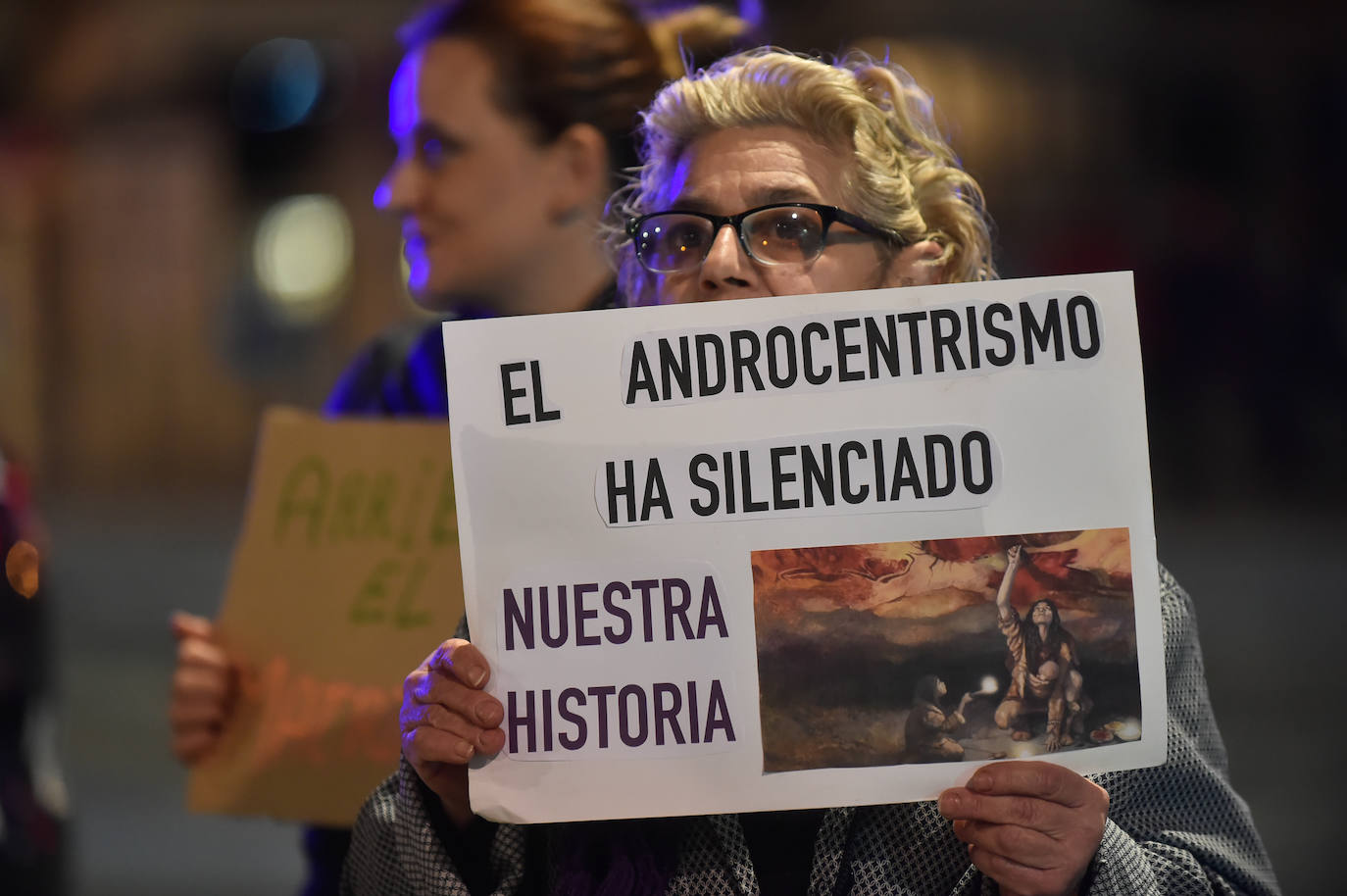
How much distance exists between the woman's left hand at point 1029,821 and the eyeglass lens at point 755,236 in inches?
21.6

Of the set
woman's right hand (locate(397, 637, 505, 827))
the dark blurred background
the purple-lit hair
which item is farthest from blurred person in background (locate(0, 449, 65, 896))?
the dark blurred background

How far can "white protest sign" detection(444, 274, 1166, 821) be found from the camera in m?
1.24

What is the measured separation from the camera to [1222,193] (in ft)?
37.0

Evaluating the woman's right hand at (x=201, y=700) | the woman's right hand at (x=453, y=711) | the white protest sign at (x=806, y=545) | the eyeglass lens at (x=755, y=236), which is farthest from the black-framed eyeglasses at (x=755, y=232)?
the woman's right hand at (x=201, y=700)

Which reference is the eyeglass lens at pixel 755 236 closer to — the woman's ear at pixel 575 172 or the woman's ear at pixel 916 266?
the woman's ear at pixel 916 266

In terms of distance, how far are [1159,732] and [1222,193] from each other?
1108 cm

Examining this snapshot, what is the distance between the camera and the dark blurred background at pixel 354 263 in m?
6.77

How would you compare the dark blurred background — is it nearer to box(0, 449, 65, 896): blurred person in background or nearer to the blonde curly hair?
box(0, 449, 65, 896): blurred person in background

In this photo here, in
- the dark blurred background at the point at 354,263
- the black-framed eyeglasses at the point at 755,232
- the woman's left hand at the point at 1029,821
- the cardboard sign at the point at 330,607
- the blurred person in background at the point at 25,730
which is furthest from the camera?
the dark blurred background at the point at 354,263

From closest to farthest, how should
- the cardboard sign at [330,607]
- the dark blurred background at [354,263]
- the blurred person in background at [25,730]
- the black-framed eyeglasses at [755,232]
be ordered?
1. the black-framed eyeglasses at [755,232]
2. the blurred person in background at [25,730]
3. the cardboard sign at [330,607]
4. the dark blurred background at [354,263]

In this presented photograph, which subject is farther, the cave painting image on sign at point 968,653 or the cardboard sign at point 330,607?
the cardboard sign at point 330,607

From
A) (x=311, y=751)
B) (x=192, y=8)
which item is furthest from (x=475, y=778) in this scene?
(x=192, y=8)

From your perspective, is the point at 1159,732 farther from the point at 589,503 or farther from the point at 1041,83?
the point at 1041,83

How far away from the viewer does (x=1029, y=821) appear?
121 centimetres
